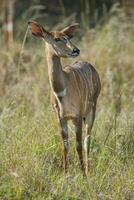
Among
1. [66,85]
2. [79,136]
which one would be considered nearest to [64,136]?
[79,136]

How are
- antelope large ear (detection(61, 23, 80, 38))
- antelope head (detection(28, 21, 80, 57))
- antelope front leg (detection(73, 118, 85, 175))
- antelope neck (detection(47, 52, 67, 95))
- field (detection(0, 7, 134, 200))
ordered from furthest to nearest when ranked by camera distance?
antelope large ear (detection(61, 23, 80, 38)) → antelope front leg (detection(73, 118, 85, 175)) → antelope neck (detection(47, 52, 67, 95)) → antelope head (detection(28, 21, 80, 57)) → field (detection(0, 7, 134, 200))

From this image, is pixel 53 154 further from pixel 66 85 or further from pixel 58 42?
pixel 58 42

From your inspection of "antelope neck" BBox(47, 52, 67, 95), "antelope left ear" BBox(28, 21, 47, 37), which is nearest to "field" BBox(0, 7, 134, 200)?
"antelope neck" BBox(47, 52, 67, 95)

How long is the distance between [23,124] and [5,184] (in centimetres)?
103

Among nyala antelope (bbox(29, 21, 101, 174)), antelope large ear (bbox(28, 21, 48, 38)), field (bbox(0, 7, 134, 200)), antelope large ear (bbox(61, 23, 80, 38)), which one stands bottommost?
field (bbox(0, 7, 134, 200))

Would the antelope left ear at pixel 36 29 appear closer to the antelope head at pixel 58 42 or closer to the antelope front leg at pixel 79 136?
the antelope head at pixel 58 42

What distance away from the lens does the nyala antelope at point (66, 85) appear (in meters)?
5.29

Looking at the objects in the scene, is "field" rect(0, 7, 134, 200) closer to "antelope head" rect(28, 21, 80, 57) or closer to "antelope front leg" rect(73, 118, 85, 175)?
"antelope front leg" rect(73, 118, 85, 175)

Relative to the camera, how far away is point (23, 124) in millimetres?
5980

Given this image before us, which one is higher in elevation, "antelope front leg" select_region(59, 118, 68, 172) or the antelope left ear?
the antelope left ear

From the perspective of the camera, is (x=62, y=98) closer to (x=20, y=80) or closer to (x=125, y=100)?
(x=125, y=100)

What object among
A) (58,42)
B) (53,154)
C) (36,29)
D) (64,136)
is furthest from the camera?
(53,154)

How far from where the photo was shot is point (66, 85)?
541 cm

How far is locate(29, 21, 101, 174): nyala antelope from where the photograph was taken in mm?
5289
